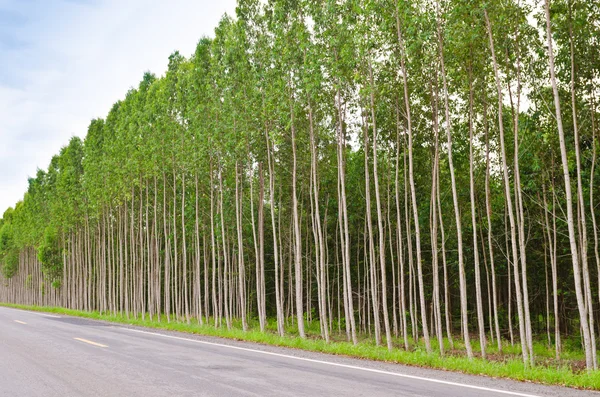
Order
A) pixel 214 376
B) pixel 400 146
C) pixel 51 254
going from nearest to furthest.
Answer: pixel 214 376 → pixel 400 146 → pixel 51 254

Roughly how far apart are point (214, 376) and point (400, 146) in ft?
59.8

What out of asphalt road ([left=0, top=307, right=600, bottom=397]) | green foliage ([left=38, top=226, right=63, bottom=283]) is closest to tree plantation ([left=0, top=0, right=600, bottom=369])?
asphalt road ([left=0, top=307, right=600, bottom=397])

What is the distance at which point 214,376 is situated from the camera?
8516 millimetres

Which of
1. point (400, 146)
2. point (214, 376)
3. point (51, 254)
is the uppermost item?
point (400, 146)

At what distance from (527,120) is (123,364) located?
16334mm

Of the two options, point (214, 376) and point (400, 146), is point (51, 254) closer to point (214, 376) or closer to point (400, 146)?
point (400, 146)

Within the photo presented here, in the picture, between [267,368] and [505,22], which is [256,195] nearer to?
[505,22]

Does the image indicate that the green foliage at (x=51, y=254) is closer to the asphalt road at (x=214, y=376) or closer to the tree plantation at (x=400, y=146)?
the tree plantation at (x=400, y=146)

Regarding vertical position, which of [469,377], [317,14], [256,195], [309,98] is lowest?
[469,377]

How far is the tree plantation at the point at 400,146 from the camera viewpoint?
15883mm

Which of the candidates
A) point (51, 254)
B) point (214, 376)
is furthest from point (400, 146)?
point (51, 254)

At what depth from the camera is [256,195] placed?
3475 centimetres

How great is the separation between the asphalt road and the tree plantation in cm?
406

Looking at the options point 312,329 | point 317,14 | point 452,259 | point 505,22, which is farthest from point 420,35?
point 312,329
